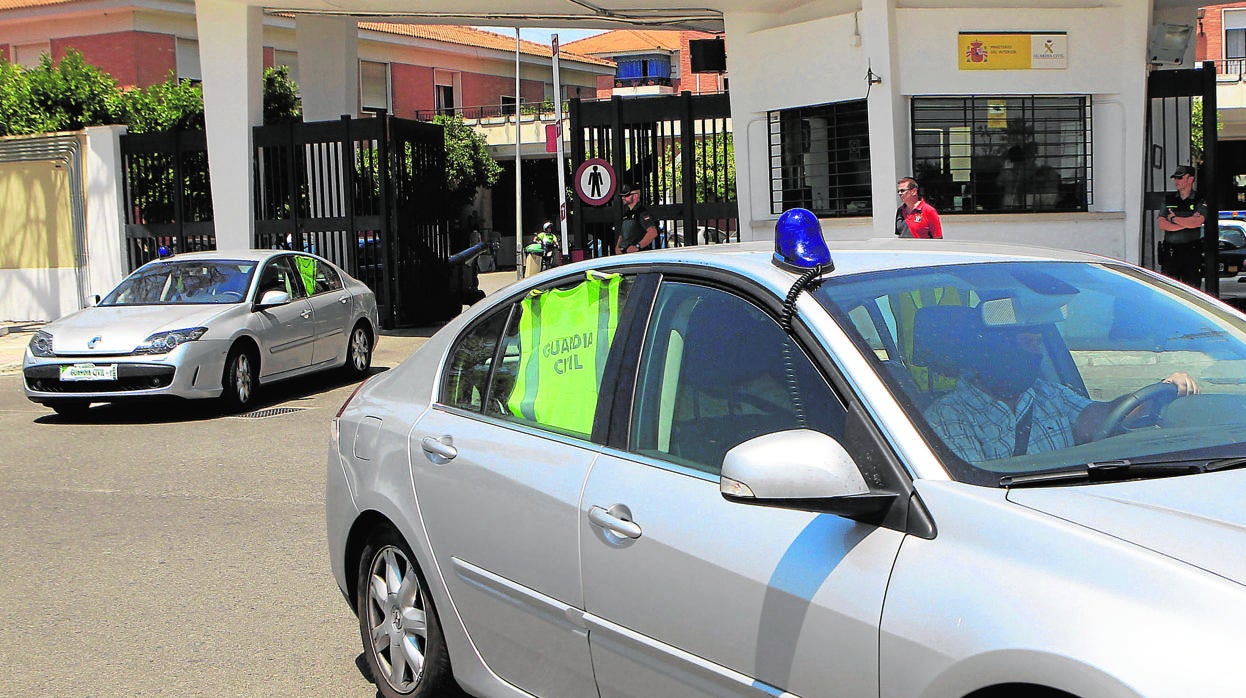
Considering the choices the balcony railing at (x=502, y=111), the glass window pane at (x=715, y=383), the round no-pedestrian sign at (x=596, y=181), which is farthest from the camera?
the balcony railing at (x=502, y=111)

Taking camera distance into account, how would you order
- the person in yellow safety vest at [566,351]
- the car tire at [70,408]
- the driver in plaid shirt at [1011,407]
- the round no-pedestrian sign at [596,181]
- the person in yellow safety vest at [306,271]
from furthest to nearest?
the round no-pedestrian sign at [596,181] < the person in yellow safety vest at [306,271] < the car tire at [70,408] < the person in yellow safety vest at [566,351] < the driver in plaid shirt at [1011,407]

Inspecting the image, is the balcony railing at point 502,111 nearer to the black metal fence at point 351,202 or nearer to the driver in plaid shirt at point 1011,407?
the black metal fence at point 351,202

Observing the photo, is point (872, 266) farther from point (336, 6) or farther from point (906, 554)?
point (336, 6)

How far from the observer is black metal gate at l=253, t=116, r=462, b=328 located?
63.6 feet

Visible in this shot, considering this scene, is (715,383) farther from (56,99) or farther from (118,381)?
(56,99)

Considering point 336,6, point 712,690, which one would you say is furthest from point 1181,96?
point 712,690

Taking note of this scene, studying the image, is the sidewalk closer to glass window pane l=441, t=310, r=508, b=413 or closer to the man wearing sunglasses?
the man wearing sunglasses

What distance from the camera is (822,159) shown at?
16.5 meters

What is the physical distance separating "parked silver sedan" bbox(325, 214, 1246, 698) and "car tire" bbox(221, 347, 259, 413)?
7.74m

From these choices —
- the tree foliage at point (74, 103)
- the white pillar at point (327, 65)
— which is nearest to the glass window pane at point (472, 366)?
the white pillar at point (327, 65)

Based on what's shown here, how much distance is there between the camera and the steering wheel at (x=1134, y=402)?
2.93m

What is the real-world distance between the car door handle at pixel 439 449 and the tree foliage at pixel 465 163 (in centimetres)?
4407

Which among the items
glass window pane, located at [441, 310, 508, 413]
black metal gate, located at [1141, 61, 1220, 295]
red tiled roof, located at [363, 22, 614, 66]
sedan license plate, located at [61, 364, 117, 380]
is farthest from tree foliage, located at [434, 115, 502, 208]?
glass window pane, located at [441, 310, 508, 413]

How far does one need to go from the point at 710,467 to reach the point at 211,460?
707cm
